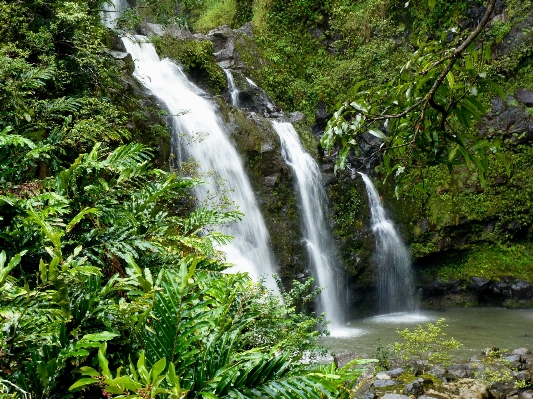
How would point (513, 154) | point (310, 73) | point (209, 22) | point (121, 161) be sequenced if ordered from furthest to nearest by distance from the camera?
point (209, 22) < point (310, 73) < point (513, 154) < point (121, 161)

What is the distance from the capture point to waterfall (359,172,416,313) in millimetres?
11195

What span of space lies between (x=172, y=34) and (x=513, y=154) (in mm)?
11013

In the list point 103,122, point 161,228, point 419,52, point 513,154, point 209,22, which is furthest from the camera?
point 209,22

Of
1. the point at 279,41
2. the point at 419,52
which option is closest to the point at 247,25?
the point at 279,41

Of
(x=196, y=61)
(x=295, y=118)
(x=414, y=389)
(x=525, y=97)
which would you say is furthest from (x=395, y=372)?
(x=525, y=97)

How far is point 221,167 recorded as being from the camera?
29.6 feet

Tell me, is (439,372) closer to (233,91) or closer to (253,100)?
(253,100)

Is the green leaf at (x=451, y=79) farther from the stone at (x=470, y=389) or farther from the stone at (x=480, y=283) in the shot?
the stone at (x=480, y=283)

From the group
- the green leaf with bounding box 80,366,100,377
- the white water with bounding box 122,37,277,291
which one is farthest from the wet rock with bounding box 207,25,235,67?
the green leaf with bounding box 80,366,100,377

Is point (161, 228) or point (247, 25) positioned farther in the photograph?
point (247, 25)

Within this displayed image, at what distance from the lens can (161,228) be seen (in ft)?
8.09

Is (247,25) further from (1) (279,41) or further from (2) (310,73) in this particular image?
(2) (310,73)

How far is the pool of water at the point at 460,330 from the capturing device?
7.95 meters

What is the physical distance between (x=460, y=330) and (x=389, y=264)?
8.58 ft
